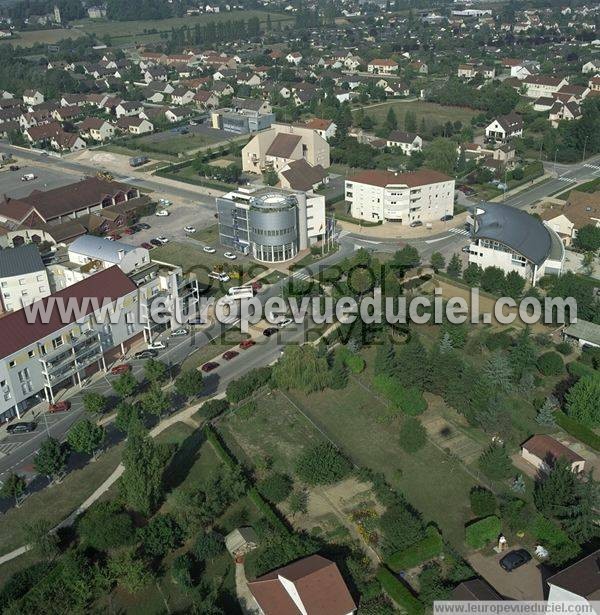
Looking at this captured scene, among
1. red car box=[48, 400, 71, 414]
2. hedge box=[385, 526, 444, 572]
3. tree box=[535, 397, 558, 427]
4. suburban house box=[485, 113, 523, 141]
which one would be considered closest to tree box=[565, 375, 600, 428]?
tree box=[535, 397, 558, 427]

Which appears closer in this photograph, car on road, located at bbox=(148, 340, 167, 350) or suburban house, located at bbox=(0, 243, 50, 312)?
car on road, located at bbox=(148, 340, 167, 350)

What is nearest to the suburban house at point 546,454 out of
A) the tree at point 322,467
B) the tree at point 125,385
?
the tree at point 322,467

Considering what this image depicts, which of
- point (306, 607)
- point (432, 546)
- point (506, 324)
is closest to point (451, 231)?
point (506, 324)

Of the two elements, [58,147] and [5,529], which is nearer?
[5,529]

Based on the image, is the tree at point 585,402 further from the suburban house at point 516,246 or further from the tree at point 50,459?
the tree at point 50,459

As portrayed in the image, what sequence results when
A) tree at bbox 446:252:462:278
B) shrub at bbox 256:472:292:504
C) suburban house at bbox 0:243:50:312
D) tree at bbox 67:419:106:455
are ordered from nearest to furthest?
shrub at bbox 256:472:292:504, tree at bbox 67:419:106:455, suburban house at bbox 0:243:50:312, tree at bbox 446:252:462:278

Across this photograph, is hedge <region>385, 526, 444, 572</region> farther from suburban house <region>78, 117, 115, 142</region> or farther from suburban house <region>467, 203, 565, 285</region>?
suburban house <region>78, 117, 115, 142</region>

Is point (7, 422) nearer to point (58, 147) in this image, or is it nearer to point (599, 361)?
point (599, 361)
